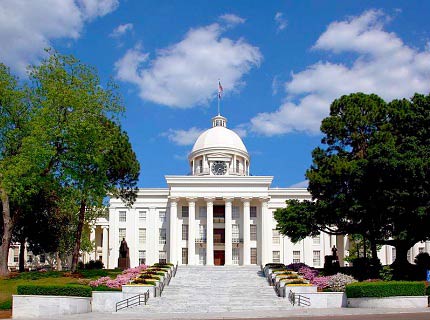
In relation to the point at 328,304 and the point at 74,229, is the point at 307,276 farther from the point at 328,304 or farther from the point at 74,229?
the point at 74,229

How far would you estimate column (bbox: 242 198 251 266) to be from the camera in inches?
2584

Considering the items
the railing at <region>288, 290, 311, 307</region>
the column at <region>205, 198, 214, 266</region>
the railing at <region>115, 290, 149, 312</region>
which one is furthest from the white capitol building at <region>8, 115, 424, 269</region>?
the railing at <region>288, 290, 311, 307</region>

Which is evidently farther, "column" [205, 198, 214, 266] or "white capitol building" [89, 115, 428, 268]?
"white capitol building" [89, 115, 428, 268]

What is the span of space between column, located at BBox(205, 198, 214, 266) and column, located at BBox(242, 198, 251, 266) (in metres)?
3.79

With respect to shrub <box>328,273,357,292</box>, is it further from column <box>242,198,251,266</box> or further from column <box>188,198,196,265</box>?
column <box>188,198,196,265</box>

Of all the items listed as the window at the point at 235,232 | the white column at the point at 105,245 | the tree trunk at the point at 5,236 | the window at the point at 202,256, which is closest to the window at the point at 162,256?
the window at the point at 202,256

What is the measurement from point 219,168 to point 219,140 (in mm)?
4032

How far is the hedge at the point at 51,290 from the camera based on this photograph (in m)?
27.5

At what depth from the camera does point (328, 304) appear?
99.9 ft

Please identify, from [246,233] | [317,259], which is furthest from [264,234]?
[317,259]

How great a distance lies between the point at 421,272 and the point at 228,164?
3956cm

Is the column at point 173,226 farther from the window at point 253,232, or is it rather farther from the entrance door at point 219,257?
the window at point 253,232

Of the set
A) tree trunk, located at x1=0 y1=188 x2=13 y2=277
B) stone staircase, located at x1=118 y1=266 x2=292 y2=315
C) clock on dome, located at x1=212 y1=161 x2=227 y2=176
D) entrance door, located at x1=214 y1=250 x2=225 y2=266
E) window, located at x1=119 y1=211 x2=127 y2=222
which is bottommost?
stone staircase, located at x1=118 y1=266 x2=292 y2=315

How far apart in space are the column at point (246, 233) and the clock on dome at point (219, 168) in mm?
8374
